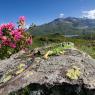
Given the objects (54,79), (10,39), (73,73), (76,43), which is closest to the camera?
(54,79)

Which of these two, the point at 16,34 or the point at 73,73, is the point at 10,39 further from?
the point at 73,73

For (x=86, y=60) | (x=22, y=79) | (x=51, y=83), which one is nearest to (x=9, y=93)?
(x=22, y=79)

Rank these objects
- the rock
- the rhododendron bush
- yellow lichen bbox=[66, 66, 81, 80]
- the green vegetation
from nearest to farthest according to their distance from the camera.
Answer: the rock
yellow lichen bbox=[66, 66, 81, 80]
the green vegetation
the rhododendron bush

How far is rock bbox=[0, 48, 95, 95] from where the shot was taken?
705cm

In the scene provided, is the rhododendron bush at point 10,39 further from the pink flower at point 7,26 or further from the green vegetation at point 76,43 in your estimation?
the green vegetation at point 76,43

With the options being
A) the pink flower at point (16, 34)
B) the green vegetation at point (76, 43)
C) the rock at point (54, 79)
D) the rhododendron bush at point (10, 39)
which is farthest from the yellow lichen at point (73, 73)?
the pink flower at point (16, 34)

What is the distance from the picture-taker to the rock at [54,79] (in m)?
7.05

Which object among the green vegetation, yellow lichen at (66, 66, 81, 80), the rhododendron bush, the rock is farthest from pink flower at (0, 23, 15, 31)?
yellow lichen at (66, 66, 81, 80)

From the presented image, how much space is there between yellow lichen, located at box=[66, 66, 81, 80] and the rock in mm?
85

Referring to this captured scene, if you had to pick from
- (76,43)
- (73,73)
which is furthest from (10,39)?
(76,43)

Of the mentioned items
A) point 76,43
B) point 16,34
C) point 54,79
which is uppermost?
point 16,34

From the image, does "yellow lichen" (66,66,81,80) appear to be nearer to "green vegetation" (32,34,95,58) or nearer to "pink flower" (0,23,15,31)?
"green vegetation" (32,34,95,58)

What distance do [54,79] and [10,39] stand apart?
8218 mm

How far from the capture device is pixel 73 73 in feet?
24.6
